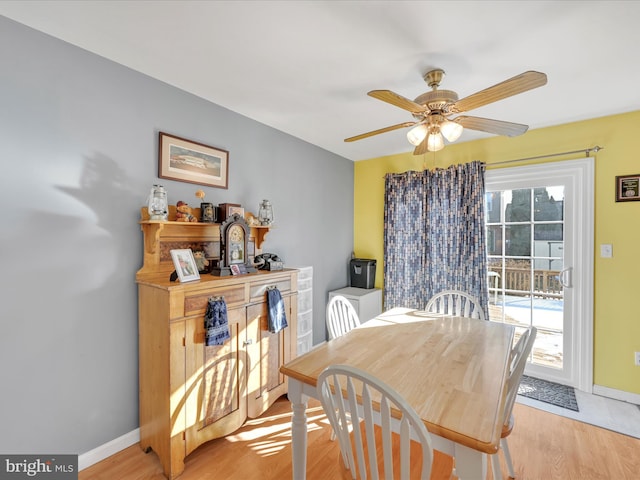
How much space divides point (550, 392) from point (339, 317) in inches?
82.2

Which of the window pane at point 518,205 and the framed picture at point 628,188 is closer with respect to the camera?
the framed picture at point 628,188

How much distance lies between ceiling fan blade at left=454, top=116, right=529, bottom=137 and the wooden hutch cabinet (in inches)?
65.3

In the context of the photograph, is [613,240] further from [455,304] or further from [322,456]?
[322,456]

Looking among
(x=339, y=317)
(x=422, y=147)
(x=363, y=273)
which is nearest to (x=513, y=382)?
(x=339, y=317)

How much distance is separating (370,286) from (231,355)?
2.19 m

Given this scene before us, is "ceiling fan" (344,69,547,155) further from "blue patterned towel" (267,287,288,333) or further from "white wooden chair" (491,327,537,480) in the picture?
"blue patterned towel" (267,287,288,333)

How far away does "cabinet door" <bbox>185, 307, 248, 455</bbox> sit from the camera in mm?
1718

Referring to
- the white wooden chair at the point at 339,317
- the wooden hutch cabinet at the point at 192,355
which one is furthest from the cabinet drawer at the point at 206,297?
the white wooden chair at the point at 339,317

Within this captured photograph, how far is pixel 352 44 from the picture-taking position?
1583 millimetres

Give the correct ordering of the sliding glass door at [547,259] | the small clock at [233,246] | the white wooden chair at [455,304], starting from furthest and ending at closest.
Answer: the sliding glass door at [547,259] < the white wooden chair at [455,304] < the small clock at [233,246]

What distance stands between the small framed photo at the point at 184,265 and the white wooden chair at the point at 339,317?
93 centimetres

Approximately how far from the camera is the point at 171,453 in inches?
63.9

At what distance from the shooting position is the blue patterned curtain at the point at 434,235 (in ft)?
9.88

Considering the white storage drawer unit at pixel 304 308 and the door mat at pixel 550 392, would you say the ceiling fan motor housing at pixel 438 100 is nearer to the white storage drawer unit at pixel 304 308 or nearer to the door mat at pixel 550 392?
the white storage drawer unit at pixel 304 308
